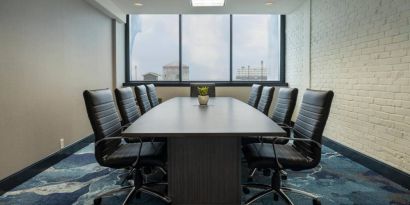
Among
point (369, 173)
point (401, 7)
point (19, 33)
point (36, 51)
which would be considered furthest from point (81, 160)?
point (401, 7)

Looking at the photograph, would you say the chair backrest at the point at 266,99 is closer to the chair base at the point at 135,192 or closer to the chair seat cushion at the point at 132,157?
the chair seat cushion at the point at 132,157

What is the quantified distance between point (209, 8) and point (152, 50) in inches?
71.5

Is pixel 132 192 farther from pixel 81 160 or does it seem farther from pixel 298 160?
pixel 81 160

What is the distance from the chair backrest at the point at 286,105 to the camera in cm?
275

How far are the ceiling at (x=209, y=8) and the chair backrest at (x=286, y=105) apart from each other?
283 cm

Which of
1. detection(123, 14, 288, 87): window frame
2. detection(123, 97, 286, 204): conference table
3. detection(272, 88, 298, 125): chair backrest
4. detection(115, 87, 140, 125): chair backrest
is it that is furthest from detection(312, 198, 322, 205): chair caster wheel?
detection(123, 14, 288, 87): window frame

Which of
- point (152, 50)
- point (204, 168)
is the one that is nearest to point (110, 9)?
point (152, 50)

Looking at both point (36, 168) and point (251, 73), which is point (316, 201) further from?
point (251, 73)

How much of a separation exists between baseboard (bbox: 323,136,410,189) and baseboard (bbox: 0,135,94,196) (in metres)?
3.70

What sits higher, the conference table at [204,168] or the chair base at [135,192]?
the conference table at [204,168]

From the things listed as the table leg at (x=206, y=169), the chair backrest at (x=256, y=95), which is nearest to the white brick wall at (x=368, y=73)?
the chair backrest at (x=256, y=95)

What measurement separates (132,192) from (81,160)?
167 cm

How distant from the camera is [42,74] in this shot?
3.33 meters

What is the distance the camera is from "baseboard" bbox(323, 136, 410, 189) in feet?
9.23
